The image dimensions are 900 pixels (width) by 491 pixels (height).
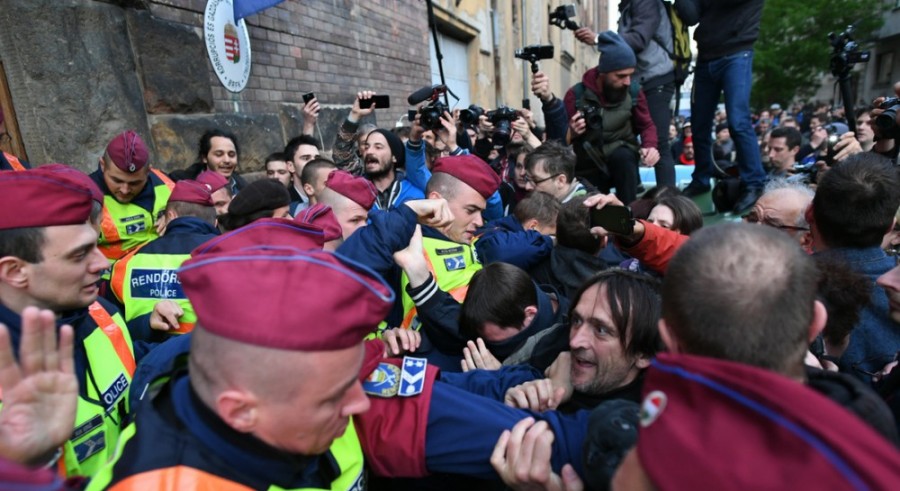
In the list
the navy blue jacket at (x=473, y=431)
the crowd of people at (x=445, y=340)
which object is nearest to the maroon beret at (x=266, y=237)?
the crowd of people at (x=445, y=340)

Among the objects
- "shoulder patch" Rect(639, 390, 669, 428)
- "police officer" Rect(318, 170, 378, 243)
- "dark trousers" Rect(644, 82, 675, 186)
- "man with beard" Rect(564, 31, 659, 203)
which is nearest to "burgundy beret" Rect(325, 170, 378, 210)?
"police officer" Rect(318, 170, 378, 243)

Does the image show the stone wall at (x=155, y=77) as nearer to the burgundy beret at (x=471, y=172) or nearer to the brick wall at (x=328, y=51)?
the brick wall at (x=328, y=51)

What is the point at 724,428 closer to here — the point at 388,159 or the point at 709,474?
the point at 709,474

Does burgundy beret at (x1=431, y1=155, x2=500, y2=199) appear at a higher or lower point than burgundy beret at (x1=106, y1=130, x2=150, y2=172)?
lower

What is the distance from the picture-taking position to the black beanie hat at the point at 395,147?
4.36 meters

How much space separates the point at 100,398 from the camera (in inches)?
63.9

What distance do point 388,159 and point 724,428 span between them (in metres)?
3.81

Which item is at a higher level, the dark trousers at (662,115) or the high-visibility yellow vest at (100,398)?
the dark trousers at (662,115)

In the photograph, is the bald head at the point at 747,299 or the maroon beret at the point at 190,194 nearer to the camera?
the bald head at the point at 747,299

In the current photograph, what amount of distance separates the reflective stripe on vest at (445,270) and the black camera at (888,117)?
94.6 inches

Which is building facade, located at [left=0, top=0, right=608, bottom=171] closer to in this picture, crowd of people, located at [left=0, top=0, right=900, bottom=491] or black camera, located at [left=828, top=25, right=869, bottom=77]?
crowd of people, located at [left=0, top=0, right=900, bottom=491]

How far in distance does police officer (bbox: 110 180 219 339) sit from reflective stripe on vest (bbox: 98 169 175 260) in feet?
2.73

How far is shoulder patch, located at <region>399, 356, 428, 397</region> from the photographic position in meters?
1.36

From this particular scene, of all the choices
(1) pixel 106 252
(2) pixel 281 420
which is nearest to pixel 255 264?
(2) pixel 281 420
